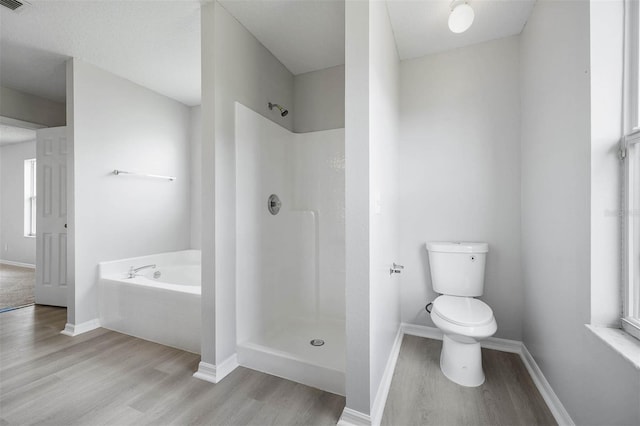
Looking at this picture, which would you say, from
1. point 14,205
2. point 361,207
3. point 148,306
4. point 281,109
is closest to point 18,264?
point 14,205

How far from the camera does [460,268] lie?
2.08 m

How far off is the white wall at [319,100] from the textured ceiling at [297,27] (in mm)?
125

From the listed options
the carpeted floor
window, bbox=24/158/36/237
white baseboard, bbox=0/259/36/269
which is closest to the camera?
the carpeted floor

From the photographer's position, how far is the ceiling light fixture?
167cm

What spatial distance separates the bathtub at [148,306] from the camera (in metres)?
2.11

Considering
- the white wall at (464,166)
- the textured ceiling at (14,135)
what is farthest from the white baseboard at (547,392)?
the textured ceiling at (14,135)

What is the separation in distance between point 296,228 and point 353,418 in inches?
60.6

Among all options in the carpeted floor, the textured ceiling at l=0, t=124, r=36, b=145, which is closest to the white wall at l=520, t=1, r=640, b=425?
the carpeted floor

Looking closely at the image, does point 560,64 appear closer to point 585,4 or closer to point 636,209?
point 585,4

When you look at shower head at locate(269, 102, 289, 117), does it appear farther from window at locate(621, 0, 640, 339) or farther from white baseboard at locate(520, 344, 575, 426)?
white baseboard at locate(520, 344, 575, 426)

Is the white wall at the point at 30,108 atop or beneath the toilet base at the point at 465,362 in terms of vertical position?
atop

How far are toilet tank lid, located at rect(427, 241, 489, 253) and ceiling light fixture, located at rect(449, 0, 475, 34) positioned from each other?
143 cm

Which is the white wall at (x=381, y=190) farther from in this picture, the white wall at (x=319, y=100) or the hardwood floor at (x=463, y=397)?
the white wall at (x=319, y=100)

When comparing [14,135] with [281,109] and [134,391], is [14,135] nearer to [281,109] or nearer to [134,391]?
[281,109]
